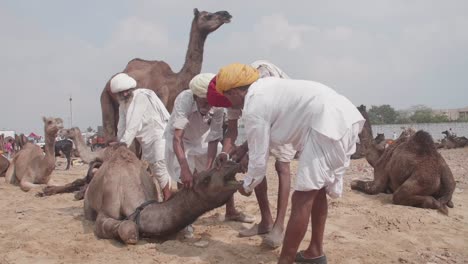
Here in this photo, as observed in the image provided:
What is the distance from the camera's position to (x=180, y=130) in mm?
5082

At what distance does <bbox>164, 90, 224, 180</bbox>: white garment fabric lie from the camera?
Answer: 207 inches

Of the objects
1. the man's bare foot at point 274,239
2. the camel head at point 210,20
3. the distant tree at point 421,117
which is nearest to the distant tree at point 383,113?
the distant tree at point 421,117

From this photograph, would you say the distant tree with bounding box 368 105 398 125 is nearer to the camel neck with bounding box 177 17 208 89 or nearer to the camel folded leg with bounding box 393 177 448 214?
the camel neck with bounding box 177 17 208 89

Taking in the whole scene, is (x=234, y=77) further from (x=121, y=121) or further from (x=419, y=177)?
(x=419, y=177)

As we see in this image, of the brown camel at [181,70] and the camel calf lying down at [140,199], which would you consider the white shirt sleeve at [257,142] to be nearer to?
the camel calf lying down at [140,199]

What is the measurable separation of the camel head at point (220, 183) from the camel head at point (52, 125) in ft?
21.0

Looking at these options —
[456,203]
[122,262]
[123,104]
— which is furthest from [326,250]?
[456,203]

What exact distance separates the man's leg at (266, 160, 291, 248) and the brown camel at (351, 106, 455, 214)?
2829mm

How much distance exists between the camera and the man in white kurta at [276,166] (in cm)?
443

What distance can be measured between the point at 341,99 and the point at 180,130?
195 centimetres

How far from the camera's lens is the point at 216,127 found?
18.3ft

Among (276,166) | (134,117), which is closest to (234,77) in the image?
(276,166)

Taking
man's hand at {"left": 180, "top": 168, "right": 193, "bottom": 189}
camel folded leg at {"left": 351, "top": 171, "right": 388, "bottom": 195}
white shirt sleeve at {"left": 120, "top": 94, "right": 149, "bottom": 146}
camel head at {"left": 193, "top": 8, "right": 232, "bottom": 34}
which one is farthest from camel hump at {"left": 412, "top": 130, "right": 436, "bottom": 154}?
camel head at {"left": 193, "top": 8, "right": 232, "bottom": 34}

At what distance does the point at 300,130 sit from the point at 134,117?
2849 mm
